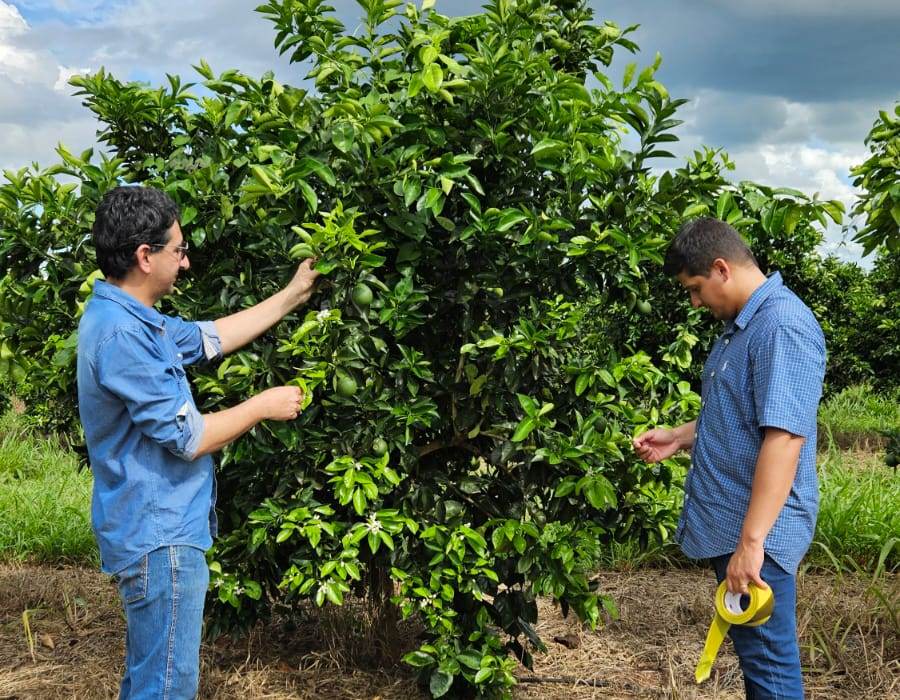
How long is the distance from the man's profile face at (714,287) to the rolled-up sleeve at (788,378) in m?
0.24

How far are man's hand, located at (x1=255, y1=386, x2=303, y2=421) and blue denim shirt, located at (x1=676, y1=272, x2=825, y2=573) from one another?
1.34m

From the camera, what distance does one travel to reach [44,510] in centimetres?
650

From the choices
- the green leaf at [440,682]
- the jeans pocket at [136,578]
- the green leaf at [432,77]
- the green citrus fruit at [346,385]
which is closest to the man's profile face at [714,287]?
the green leaf at [432,77]

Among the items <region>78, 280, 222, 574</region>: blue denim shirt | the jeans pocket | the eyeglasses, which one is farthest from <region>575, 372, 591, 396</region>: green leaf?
the jeans pocket

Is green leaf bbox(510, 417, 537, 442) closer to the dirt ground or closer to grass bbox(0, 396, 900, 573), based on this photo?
grass bbox(0, 396, 900, 573)

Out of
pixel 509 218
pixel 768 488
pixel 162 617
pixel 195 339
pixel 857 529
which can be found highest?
pixel 509 218

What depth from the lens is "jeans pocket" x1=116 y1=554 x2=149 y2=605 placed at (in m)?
2.53

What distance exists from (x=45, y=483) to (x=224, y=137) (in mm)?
5336

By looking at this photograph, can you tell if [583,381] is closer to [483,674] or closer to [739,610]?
[739,610]

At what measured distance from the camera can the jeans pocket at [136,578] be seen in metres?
2.53

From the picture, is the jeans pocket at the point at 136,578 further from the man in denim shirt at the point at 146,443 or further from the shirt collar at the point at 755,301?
the shirt collar at the point at 755,301

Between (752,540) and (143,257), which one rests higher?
(143,257)

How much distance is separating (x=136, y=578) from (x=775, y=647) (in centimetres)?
197

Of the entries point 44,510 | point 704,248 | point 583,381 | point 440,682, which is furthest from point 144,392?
point 44,510
